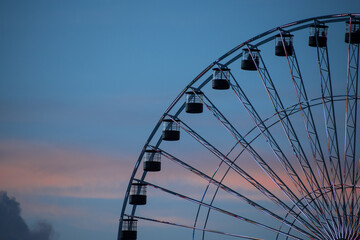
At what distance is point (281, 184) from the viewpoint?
48125 millimetres

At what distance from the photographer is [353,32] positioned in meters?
47.9

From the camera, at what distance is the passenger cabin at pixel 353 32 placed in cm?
4734

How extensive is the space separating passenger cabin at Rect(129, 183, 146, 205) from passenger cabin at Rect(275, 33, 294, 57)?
1011 cm

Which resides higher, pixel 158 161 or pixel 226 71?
pixel 226 71

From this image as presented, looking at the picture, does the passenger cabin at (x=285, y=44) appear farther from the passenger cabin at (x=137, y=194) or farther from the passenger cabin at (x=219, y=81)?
the passenger cabin at (x=137, y=194)

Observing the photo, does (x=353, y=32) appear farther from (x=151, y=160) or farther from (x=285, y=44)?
(x=151, y=160)

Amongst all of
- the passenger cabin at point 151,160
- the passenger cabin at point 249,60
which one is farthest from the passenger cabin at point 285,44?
the passenger cabin at point 151,160

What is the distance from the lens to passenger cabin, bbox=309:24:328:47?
48.1 meters

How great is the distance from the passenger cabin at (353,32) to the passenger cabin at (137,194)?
13417mm

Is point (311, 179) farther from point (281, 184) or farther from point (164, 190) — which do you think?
point (164, 190)

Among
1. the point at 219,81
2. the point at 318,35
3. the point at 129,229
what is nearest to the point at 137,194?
the point at 129,229

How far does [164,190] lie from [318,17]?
1163 centimetres

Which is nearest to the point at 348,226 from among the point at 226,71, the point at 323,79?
the point at 323,79

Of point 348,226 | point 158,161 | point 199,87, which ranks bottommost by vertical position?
point 348,226
